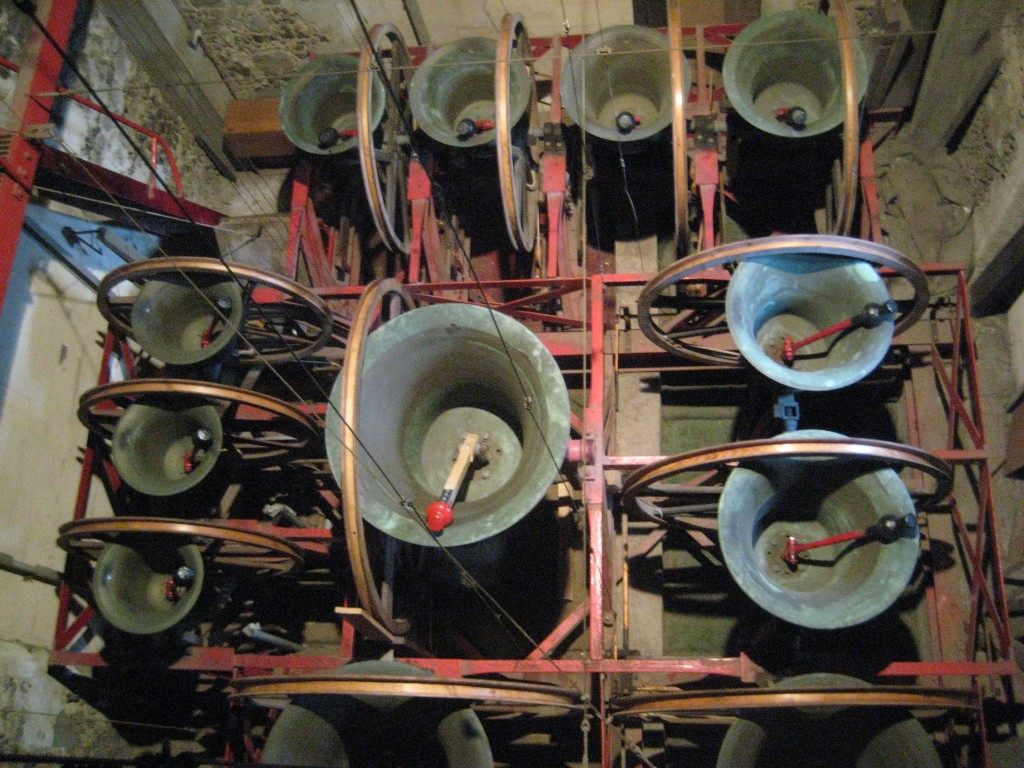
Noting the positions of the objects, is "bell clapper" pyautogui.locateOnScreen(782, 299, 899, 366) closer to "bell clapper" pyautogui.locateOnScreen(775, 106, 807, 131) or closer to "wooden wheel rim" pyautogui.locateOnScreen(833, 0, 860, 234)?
"wooden wheel rim" pyautogui.locateOnScreen(833, 0, 860, 234)

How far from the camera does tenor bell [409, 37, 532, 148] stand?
22.2 feet

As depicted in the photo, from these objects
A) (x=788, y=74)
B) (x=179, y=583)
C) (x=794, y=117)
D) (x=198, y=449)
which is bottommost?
(x=179, y=583)

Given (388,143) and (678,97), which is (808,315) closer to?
(678,97)

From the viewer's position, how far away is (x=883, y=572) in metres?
4.42

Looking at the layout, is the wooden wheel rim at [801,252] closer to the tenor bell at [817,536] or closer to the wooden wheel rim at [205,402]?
the tenor bell at [817,536]

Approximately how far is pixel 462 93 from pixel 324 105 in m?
1.21

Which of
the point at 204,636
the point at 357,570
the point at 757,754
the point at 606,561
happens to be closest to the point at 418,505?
the point at 357,570

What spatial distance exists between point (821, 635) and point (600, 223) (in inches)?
145

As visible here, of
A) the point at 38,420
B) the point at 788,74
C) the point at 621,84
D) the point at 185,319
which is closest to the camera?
the point at 38,420

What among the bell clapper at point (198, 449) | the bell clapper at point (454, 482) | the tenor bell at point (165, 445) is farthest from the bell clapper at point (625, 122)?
the bell clapper at point (198, 449)

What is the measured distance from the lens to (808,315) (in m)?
5.45

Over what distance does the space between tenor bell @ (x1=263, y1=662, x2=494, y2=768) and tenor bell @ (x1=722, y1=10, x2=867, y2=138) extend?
443 cm

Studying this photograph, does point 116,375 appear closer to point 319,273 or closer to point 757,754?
point 319,273

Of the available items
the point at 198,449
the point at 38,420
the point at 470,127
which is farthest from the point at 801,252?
the point at 38,420
